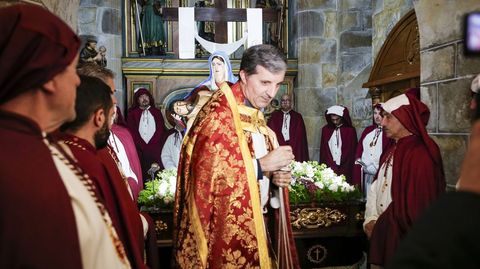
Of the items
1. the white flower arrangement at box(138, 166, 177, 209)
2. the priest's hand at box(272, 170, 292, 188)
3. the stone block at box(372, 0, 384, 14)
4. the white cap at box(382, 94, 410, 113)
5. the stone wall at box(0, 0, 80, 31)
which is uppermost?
the stone block at box(372, 0, 384, 14)

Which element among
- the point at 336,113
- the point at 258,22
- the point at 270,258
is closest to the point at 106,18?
the point at 258,22

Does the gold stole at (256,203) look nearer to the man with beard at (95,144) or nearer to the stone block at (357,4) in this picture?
the man with beard at (95,144)

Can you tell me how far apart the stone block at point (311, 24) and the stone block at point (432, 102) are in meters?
6.24

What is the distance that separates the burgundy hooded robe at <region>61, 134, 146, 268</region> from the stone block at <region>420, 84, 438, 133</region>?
229 centimetres

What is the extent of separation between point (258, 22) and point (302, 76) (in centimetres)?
172

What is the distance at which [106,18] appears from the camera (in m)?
9.16

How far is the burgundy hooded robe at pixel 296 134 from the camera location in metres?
8.76

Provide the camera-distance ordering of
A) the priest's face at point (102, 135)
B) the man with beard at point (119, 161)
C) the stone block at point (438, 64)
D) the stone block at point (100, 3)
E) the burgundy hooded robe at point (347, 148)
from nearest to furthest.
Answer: the priest's face at point (102, 135), the man with beard at point (119, 161), the stone block at point (438, 64), the burgundy hooded robe at point (347, 148), the stone block at point (100, 3)

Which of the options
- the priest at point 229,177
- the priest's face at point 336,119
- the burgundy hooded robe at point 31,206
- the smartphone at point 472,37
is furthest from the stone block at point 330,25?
the burgundy hooded robe at point 31,206

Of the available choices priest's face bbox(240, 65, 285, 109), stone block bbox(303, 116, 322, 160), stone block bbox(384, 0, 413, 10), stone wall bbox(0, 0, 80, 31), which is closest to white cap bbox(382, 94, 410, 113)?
priest's face bbox(240, 65, 285, 109)

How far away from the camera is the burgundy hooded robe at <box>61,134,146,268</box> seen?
1.76 metres

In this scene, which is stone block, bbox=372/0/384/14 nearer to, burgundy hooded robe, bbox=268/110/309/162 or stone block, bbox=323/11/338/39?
stone block, bbox=323/11/338/39

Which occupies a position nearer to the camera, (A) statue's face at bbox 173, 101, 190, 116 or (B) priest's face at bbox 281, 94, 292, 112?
(A) statue's face at bbox 173, 101, 190, 116

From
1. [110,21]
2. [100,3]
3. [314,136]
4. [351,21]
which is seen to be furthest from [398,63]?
[100,3]
